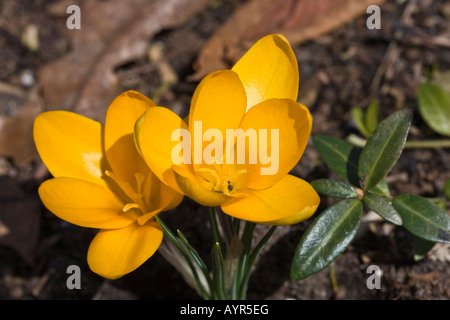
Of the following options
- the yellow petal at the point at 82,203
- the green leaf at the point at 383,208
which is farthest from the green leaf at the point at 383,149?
the yellow petal at the point at 82,203

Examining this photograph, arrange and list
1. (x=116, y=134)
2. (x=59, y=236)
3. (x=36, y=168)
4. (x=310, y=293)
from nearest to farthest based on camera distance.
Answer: (x=116, y=134) → (x=310, y=293) → (x=59, y=236) → (x=36, y=168)

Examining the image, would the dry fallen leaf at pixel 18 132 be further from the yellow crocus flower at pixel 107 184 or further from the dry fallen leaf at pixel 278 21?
the yellow crocus flower at pixel 107 184

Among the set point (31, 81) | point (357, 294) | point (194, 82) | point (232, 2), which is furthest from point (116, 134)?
point (232, 2)

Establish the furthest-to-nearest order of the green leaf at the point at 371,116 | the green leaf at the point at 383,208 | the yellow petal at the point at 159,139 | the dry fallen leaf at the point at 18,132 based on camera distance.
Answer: the dry fallen leaf at the point at 18,132 < the green leaf at the point at 371,116 < the green leaf at the point at 383,208 < the yellow petal at the point at 159,139

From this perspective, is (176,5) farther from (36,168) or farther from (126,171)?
(126,171)

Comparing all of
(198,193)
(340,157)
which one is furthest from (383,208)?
(198,193)

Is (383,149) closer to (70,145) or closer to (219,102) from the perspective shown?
(219,102)
